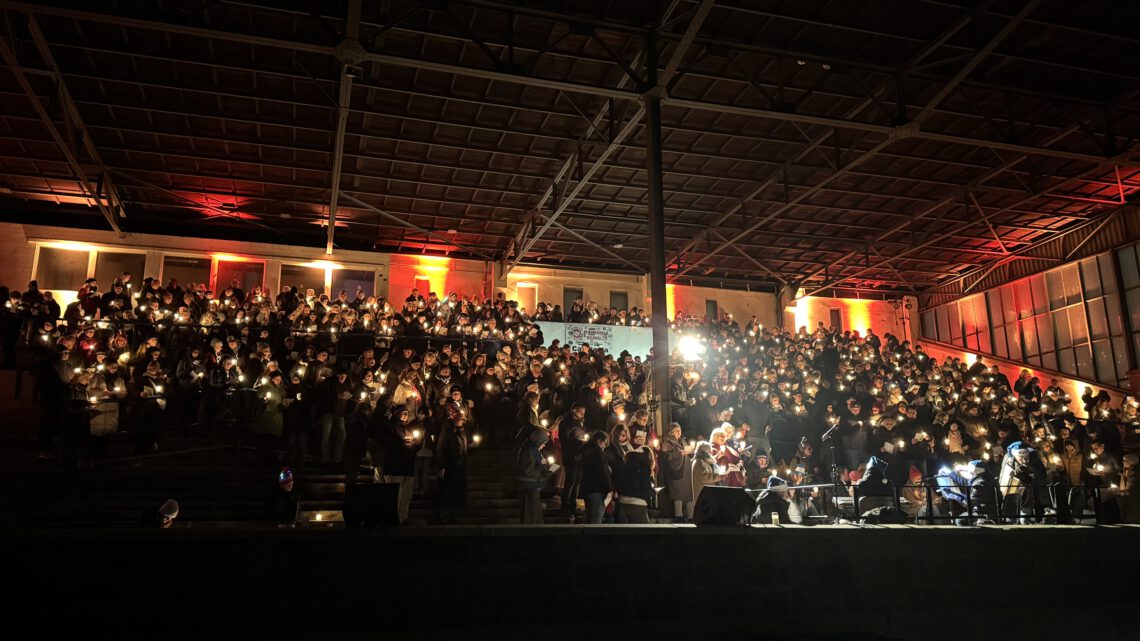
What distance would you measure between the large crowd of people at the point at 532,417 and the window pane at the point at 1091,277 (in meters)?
8.16

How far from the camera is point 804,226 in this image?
81.0ft

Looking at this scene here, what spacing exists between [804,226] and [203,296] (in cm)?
1856

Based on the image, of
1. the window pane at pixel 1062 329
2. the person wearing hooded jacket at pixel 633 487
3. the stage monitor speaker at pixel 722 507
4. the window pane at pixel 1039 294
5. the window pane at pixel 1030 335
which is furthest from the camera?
the window pane at pixel 1030 335

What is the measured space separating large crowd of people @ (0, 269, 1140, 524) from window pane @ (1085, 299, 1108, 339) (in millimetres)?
7460

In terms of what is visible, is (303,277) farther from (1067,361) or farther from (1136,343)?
(1136,343)

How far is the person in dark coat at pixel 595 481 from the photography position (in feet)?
30.0

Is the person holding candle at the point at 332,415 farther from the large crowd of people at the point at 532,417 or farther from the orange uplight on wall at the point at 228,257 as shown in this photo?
the orange uplight on wall at the point at 228,257

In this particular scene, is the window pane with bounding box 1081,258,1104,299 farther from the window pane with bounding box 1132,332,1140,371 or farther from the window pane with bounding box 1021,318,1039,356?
the window pane with bounding box 1021,318,1039,356

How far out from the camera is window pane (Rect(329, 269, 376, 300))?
25.2 m

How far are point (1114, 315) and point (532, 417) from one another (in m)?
21.9

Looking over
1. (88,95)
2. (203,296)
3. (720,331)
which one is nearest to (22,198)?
(88,95)

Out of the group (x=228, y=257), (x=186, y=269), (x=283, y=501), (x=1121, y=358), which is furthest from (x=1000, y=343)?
(x=186, y=269)

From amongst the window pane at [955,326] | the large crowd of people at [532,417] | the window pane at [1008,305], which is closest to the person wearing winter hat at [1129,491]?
the large crowd of people at [532,417]

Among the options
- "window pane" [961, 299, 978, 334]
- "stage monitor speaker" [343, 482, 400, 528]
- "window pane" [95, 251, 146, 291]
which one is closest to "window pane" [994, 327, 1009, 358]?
"window pane" [961, 299, 978, 334]
